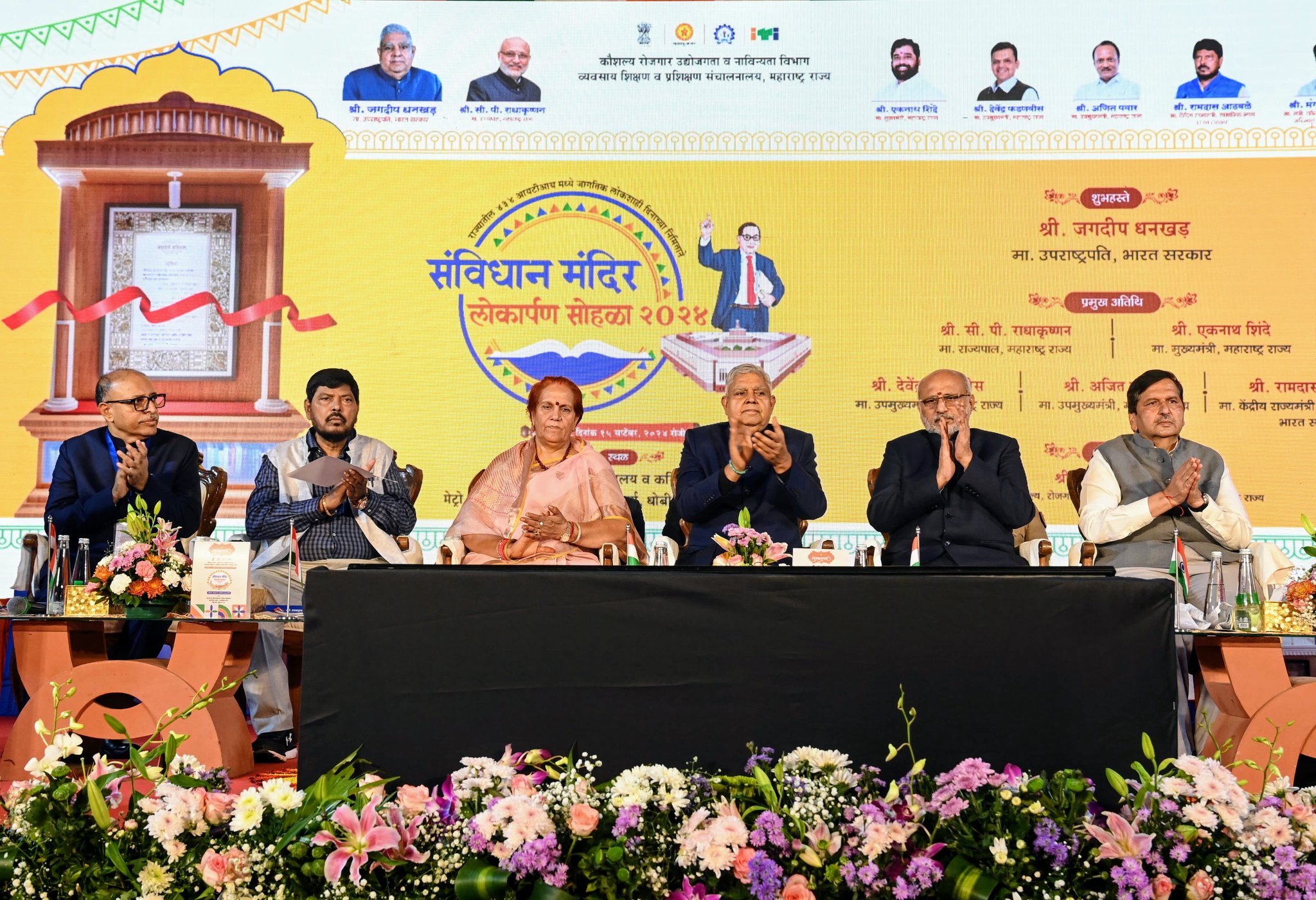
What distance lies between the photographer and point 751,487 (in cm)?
400

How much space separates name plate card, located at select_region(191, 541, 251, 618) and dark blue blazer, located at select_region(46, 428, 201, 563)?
40.3 inches

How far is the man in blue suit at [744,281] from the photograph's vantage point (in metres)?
5.02

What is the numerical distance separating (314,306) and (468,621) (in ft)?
12.9

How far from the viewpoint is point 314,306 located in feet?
16.7

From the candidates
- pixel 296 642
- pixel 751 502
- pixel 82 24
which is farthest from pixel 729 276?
pixel 82 24

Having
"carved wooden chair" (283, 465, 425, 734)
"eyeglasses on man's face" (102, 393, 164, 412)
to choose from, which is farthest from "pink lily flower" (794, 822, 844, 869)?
"eyeglasses on man's face" (102, 393, 164, 412)

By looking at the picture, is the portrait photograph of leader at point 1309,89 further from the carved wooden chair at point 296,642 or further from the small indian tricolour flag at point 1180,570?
the carved wooden chair at point 296,642

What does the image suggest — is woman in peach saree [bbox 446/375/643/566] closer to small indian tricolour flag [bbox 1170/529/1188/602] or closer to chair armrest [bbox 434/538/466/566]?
chair armrest [bbox 434/538/466/566]

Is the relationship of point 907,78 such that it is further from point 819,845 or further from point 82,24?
point 819,845

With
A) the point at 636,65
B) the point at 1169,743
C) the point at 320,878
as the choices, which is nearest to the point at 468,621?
the point at 320,878

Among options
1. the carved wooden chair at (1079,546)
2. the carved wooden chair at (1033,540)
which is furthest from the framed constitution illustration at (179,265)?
the carved wooden chair at (1079,546)

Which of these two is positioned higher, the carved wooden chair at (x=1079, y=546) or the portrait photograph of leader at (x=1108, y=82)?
the portrait photograph of leader at (x=1108, y=82)

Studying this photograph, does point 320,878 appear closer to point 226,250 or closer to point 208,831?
point 208,831

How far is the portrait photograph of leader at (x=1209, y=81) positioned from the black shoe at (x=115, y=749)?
15.5ft
